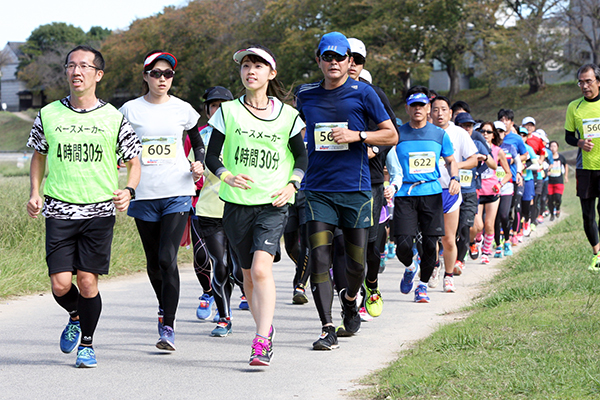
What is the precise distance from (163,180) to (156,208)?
8.3 inches

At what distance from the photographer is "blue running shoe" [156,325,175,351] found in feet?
19.5

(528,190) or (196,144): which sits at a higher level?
(196,144)

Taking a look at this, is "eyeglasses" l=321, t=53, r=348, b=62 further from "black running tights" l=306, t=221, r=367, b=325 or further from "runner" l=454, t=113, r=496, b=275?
"runner" l=454, t=113, r=496, b=275

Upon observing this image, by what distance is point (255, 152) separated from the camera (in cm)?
554

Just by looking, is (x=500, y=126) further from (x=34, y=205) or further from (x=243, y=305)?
(x=34, y=205)

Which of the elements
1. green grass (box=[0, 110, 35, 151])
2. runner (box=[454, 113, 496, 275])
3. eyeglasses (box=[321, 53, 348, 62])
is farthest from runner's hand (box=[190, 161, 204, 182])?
green grass (box=[0, 110, 35, 151])

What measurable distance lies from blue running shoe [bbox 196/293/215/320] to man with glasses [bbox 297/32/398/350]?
180 cm

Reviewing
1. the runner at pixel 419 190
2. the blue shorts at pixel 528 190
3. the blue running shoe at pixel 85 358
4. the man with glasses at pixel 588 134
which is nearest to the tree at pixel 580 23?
the blue shorts at pixel 528 190

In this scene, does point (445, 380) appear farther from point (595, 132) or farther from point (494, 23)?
point (494, 23)

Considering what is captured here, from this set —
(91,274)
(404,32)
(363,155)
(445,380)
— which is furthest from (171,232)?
(404,32)

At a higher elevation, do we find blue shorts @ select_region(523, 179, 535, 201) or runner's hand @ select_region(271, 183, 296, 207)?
runner's hand @ select_region(271, 183, 296, 207)

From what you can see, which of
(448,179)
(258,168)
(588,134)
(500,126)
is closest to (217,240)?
(258,168)

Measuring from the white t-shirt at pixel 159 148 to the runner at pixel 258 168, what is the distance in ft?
1.84

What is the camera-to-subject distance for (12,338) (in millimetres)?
6527
